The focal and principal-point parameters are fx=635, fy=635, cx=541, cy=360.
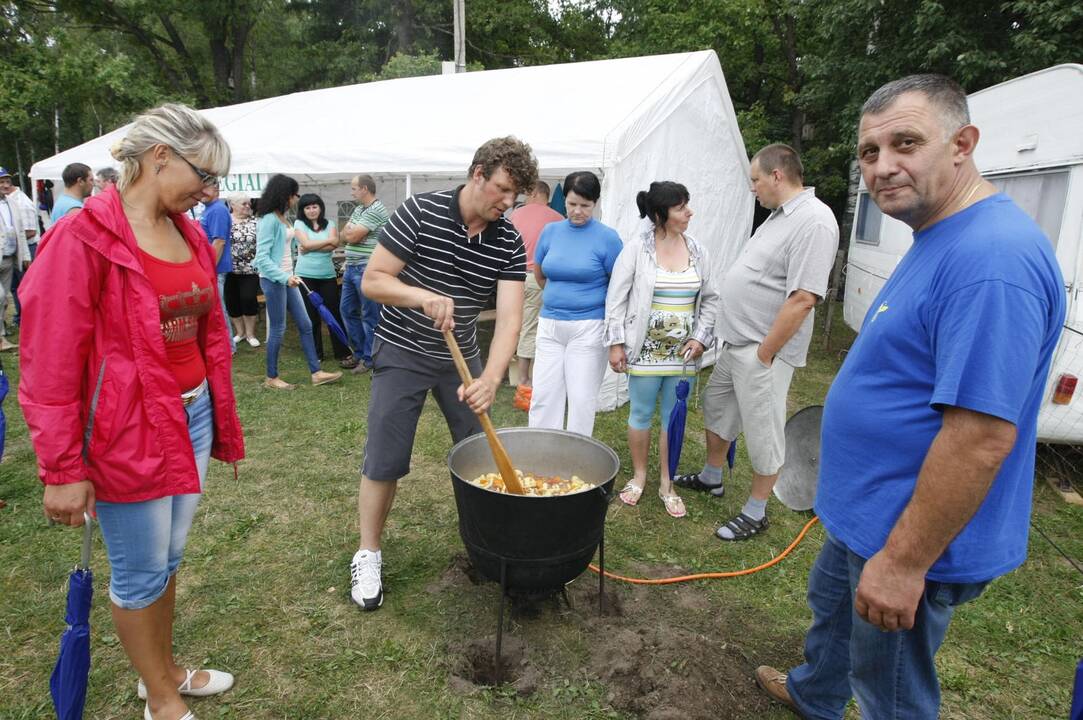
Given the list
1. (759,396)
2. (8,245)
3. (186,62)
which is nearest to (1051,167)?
(759,396)

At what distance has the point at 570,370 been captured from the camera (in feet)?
13.3

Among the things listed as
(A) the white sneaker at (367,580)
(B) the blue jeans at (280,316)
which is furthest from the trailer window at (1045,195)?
(B) the blue jeans at (280,316)

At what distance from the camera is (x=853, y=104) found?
10828 mm

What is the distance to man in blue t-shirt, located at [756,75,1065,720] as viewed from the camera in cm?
129

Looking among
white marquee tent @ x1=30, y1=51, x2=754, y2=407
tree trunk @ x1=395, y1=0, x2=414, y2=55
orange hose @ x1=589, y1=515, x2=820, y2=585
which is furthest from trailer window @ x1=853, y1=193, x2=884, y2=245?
tree trunk @ x1=395, y1=0, x2=414, y2=55

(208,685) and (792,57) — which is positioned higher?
(792,57)

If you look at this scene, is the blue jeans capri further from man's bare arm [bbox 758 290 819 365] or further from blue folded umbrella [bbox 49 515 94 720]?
blue folded umbrella [bbox 49 515 94 720]

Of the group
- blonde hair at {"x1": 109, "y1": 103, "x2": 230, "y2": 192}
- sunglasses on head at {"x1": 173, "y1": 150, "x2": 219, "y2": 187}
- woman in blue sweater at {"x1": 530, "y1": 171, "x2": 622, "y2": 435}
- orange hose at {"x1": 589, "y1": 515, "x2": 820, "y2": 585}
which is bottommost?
orange hose at {"x1": 589, "y1": 515, "x2": 820, "y2": 585}

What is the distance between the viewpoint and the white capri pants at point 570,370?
13.2ft

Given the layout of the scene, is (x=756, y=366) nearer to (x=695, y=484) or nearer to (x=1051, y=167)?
(x=695, y=484)

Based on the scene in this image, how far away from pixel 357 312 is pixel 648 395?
160 inches

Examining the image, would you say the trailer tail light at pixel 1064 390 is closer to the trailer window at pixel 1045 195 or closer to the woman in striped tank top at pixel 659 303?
the trailer window at pixel 1045 195

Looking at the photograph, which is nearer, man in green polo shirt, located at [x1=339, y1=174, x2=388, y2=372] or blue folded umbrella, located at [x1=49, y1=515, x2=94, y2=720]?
blue folded umbrella, located at [x1=49, y1=515, x2=94, y2=720]

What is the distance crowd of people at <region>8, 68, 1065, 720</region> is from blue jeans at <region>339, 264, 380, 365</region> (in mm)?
4058
